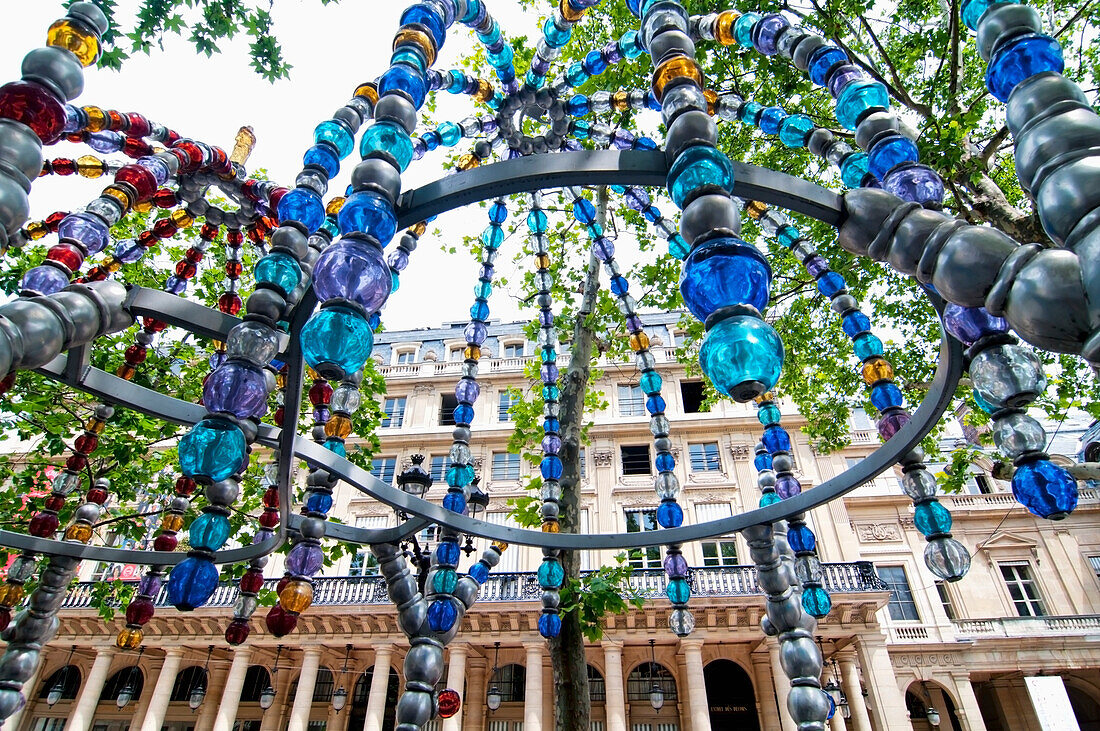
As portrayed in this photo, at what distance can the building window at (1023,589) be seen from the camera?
2269 cm

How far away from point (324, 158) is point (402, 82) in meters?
0.50

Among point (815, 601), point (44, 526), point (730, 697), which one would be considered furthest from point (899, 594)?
point (44, 526)

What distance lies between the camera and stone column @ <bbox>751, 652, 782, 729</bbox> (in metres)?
19.2

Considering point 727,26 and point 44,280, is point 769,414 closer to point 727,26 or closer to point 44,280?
point 727,26

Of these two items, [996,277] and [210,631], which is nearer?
[996,277]

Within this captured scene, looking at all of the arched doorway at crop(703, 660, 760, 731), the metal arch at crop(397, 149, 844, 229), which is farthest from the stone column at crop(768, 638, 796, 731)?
the metal arch at crop(397, 149, 844, 229)

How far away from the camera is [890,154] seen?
2.15m

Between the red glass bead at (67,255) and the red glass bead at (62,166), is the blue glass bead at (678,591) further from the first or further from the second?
the red glass bead at (62,166)

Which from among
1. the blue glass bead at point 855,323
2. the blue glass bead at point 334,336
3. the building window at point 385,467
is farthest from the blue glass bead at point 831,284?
the building window at point 385,467

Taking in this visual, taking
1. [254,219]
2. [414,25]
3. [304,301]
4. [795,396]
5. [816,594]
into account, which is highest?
[795,396]

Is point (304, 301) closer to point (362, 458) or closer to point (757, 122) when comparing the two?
point (757, 122)

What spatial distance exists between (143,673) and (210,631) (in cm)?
566

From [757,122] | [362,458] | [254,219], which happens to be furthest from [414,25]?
[362,458]

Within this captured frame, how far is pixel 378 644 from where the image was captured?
19.7 m
